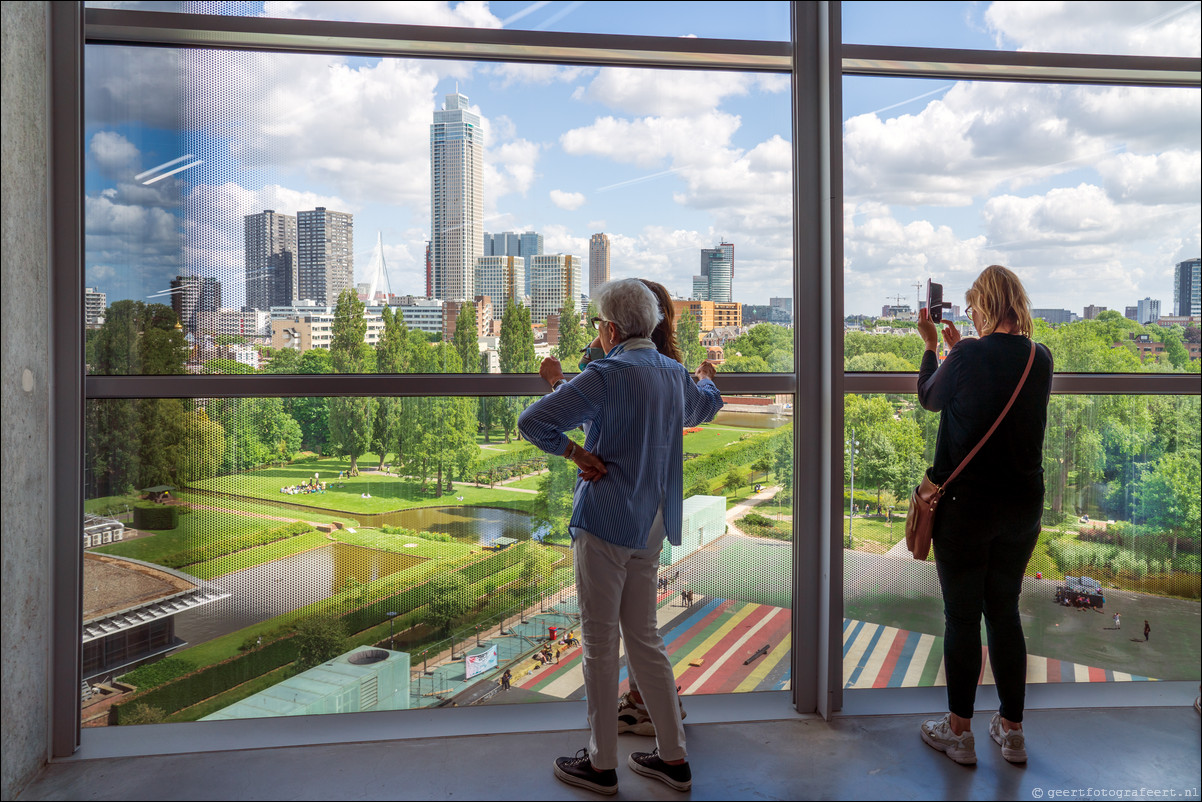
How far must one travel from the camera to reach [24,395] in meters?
1.94

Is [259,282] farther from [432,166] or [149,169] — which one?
[432,166]

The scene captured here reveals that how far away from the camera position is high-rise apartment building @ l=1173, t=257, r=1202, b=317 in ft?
8.80

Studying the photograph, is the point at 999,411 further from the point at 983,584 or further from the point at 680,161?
the point at 680,161

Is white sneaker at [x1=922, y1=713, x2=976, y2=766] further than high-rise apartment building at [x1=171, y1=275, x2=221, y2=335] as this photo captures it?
No

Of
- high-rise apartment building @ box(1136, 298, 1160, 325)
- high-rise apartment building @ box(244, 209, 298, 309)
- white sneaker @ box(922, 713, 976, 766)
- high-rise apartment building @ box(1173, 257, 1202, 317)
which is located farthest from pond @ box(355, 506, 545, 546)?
Answer: high-rise apartment building @ box(1173, 257, 1202, 317)

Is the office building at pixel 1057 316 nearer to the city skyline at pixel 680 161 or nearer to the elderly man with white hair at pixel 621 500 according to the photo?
the city skyline at pixel 680 161

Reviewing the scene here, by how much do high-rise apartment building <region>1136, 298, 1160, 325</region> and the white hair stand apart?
7.21ft

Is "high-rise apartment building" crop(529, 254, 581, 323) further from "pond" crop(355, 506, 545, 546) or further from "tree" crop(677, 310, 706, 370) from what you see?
"pond" crop(355, 506, 545, 546)

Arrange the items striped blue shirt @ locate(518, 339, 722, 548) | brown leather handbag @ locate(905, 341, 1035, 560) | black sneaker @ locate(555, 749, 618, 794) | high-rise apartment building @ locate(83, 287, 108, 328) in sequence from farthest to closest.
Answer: high-rise apartment building @ locate(83, 287, 108, 328) < brown leather handbag @ locate(905, 341, 1035, 560) < black sneaker @ locate(555, 749, 618, 794) < striped blue shirt @ locate(518, 339, 722, 548)

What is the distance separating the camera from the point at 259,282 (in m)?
2.29

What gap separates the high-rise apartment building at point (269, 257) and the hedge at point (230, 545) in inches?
31.7

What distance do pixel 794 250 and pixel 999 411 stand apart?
90 centimetres

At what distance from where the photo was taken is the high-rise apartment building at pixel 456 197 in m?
2.35

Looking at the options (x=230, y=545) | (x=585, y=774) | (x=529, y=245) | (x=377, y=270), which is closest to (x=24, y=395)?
(x=230, y=545)
